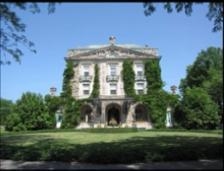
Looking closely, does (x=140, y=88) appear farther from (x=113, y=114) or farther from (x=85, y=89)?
(x=85, y=89)

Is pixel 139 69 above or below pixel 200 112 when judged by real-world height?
above

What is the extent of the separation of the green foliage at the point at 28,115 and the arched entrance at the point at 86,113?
6634mm

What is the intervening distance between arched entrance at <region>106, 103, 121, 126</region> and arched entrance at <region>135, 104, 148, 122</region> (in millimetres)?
2403

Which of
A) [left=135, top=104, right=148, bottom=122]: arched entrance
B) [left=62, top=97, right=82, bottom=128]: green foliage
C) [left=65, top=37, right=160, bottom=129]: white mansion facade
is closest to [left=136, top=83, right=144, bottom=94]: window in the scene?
[left=65, top=37, right=160, bottom=129]: white mansion facade

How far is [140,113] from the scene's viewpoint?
187 feet

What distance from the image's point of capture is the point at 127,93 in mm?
56156

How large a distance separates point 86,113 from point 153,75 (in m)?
10.3

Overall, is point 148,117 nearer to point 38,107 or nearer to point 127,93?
point 127,93

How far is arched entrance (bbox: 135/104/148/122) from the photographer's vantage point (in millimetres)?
56566

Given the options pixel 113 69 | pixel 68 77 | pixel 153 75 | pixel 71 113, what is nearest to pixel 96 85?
pixel 113 69

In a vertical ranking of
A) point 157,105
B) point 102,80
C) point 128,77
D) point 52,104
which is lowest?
point 157,105

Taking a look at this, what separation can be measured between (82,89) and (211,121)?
18.0 meters

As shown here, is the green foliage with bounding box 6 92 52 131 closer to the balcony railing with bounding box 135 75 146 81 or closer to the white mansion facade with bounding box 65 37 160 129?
the white mansion facade with bounding box 65 37 160 129

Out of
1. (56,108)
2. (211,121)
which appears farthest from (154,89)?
(56,108)
